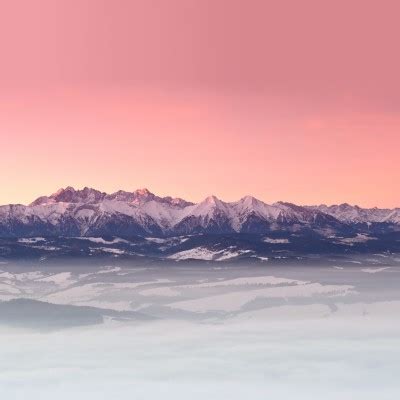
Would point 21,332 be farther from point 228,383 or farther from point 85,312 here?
point 228,383

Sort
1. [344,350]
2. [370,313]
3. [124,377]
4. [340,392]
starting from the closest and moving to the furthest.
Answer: [340,392] → [124,377] → [344,350] → [370,313]

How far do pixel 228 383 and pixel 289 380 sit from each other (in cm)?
748

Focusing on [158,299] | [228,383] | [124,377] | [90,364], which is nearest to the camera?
[228,383]

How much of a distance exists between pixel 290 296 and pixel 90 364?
94757 millimetres

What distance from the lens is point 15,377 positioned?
9688cm

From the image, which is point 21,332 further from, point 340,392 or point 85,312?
point 340,392

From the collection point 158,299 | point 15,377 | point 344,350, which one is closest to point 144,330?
point 344,350

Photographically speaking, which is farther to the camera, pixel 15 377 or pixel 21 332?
pixel 21 332

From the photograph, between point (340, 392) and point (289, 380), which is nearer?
point (340, 392)

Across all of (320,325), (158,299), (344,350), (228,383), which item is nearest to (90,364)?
(228,383)

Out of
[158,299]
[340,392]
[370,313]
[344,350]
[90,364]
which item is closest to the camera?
[340,392]

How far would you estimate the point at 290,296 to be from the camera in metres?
197

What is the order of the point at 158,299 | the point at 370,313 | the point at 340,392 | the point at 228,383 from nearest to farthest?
the point at 340,392
the point at 228,383
the point at 370,313
the point at 158,299

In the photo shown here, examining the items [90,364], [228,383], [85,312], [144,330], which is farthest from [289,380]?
[85,312]
